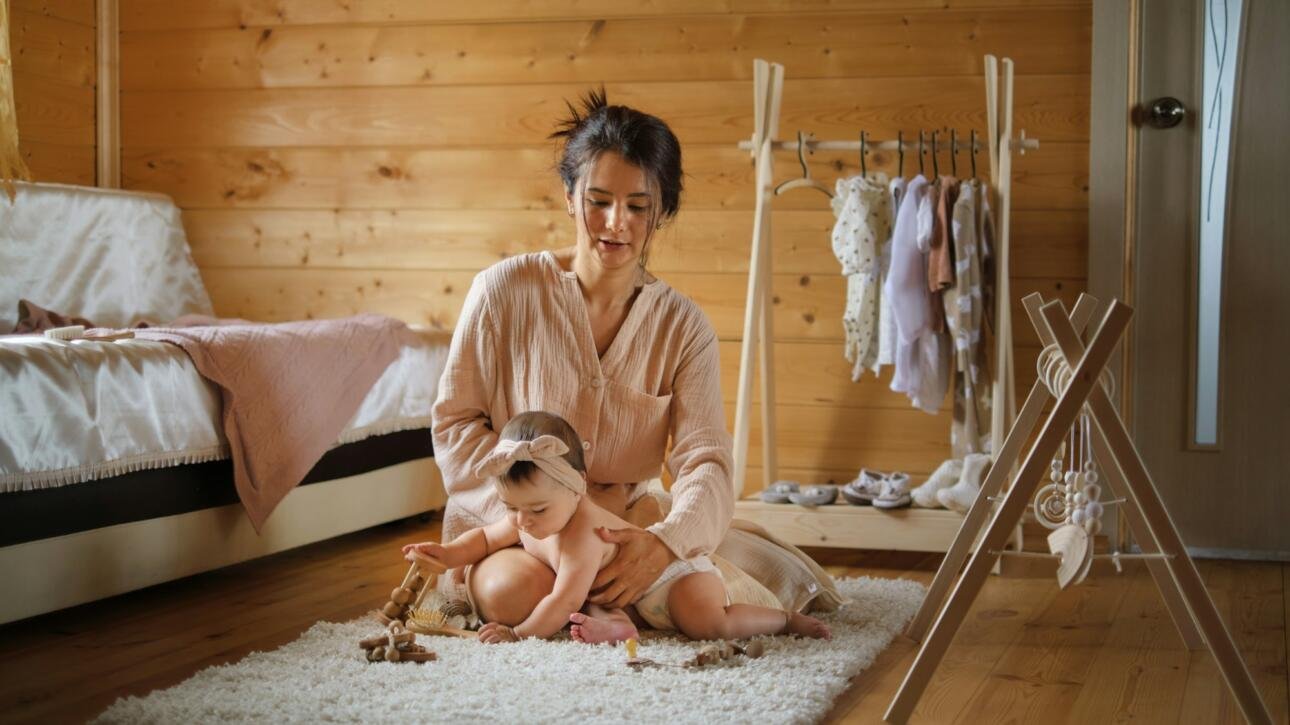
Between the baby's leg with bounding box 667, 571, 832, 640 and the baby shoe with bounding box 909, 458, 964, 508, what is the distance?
34.5 inches

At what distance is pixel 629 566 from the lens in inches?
80.4

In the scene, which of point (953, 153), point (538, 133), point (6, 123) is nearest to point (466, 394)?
point (6, 123)

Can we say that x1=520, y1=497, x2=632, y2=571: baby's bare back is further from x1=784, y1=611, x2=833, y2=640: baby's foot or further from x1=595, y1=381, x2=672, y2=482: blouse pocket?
x1=784, y1=611, x2=833, y2=640: baby's foot

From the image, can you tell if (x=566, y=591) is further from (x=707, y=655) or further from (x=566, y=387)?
(x=566, y=387)

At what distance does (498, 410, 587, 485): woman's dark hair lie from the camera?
76.4 inches

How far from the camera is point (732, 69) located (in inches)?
136

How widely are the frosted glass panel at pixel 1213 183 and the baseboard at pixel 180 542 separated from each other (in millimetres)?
1938

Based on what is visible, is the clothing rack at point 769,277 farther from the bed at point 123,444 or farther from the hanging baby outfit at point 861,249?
the bed at point 123,444

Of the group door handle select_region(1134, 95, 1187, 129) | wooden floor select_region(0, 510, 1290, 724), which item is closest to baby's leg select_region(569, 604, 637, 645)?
wooden floor select_region(0, 510, 1290, 724)

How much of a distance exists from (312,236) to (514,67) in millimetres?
785

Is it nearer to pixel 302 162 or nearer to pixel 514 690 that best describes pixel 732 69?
pixel 302 162

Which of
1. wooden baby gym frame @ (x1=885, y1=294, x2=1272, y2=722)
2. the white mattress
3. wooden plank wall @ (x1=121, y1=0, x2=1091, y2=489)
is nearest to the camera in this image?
wooden baby gym frame @ (x1=885, y1=294, x2=1272, y2=722)

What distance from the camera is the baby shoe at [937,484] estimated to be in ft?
9.64

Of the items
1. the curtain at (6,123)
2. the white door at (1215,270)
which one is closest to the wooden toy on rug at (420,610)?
the curtain at (6,123)
